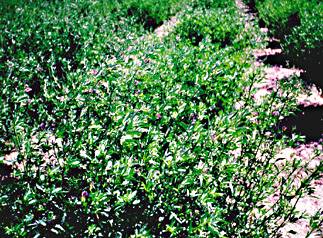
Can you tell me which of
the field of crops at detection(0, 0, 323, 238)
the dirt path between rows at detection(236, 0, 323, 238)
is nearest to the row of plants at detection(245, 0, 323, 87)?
the dirt path between rows at detection(236, 0, 323, 238)

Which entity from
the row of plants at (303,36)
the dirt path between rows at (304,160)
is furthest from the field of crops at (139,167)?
the row of plants at (303,36)

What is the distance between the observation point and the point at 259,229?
2.70 meters

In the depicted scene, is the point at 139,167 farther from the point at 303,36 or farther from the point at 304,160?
the point at 303,36

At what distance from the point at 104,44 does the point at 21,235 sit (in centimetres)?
582

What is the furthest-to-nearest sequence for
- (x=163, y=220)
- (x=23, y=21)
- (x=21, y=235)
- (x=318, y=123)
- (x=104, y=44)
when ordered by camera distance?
1. (x=23, y=21)
2. (x=104, y=44)
3. (x=318, y=123)
4. (x=163, y=220)
5. (x=21, y=235)

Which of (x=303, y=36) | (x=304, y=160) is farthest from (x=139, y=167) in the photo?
(x=303, y=36)

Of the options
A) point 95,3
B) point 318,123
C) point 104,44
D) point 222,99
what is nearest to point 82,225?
point 222,99

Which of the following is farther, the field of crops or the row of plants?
the row of plants

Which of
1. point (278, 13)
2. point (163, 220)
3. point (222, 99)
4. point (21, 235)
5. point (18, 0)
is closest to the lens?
point (21, 235)

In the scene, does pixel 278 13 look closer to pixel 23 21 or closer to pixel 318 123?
pixel 318 123

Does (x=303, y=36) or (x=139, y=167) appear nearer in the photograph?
(x=139, y=167)

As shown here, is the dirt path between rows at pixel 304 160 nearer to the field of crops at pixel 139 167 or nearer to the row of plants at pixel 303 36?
the field of crops at pixel 139 167

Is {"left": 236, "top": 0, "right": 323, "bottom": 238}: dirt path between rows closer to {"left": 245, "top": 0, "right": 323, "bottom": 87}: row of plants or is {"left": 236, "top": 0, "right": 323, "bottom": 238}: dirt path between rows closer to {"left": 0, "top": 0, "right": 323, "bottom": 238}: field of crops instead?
{"left": 0, "top": 0, "right": 323, "bottom": 238}: field of crops

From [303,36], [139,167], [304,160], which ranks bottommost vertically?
[139,167]
